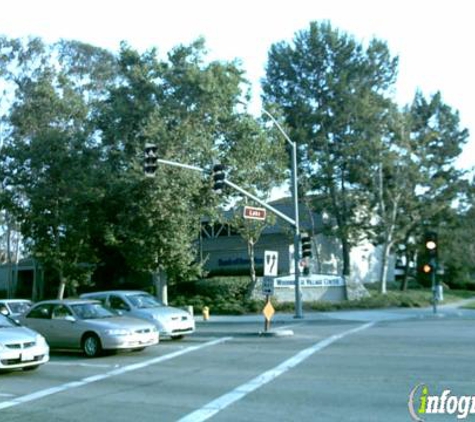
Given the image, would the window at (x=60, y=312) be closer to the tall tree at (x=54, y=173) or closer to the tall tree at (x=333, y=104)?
the tall tree at (x=54, y=173)

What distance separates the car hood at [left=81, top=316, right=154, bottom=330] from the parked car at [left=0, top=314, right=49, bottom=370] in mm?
2673

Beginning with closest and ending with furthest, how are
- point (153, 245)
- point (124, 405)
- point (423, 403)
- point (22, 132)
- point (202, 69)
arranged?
point (423, 403)
point (124, 405)
point (153, 245)
point (202, 69)
point (22, 132)

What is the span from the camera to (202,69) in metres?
35.9

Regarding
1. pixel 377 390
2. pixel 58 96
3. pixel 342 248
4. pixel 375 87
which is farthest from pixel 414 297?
pixel 377 390

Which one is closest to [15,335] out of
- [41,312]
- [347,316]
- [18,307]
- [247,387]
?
[41,312]

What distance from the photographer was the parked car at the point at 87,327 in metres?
16.6

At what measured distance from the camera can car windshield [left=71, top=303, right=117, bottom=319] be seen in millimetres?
17562

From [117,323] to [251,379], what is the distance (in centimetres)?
554

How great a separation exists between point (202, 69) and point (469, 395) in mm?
28384

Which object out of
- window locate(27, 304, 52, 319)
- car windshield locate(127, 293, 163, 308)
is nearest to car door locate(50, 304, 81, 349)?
window locate(27, 304, 52, 319)

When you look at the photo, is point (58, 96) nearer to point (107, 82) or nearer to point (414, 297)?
point (107, 82)

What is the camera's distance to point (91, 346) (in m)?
16.9

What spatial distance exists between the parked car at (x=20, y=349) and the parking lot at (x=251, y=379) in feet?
1.03

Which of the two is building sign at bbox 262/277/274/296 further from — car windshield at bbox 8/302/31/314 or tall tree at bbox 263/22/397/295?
tall tree at bbox 263/22/397/295
